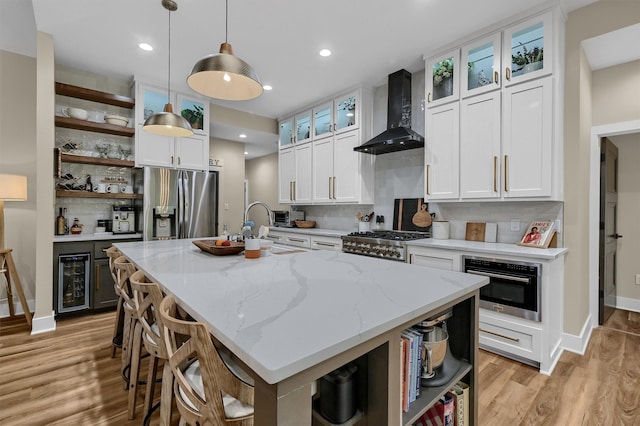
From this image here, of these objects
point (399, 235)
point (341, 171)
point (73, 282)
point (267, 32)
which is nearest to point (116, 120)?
point (73, 282)

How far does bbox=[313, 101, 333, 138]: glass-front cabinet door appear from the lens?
4.46 metres

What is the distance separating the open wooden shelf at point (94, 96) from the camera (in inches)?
139

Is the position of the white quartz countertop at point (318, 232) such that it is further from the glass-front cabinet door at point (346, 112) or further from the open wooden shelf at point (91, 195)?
the open wooden shelf at point (91, 195)

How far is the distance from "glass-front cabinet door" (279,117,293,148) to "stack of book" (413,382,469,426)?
4.45 m

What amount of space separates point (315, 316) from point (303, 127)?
439 centimetres

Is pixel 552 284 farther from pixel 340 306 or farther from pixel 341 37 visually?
pixel 341 37

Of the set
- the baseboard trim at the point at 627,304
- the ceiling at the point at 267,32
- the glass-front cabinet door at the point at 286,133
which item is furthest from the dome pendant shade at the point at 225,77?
the baseboard trim at the point at 627,304

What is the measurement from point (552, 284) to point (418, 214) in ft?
4.99

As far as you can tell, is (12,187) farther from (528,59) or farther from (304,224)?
(528,59)

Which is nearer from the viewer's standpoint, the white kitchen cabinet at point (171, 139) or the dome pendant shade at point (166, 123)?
the dome pendant shade at point (166, 123)

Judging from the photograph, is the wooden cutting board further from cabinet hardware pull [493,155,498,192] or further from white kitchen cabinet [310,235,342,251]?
white kitchen cabinet [310,235,342,251]

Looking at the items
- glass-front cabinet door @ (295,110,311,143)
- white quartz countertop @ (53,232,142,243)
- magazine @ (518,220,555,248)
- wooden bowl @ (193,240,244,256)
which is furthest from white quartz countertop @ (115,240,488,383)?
glass-front cabinet door @ (295,110,311,143)

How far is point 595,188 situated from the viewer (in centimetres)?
284

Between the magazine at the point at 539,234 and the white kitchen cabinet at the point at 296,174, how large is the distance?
116 inches
